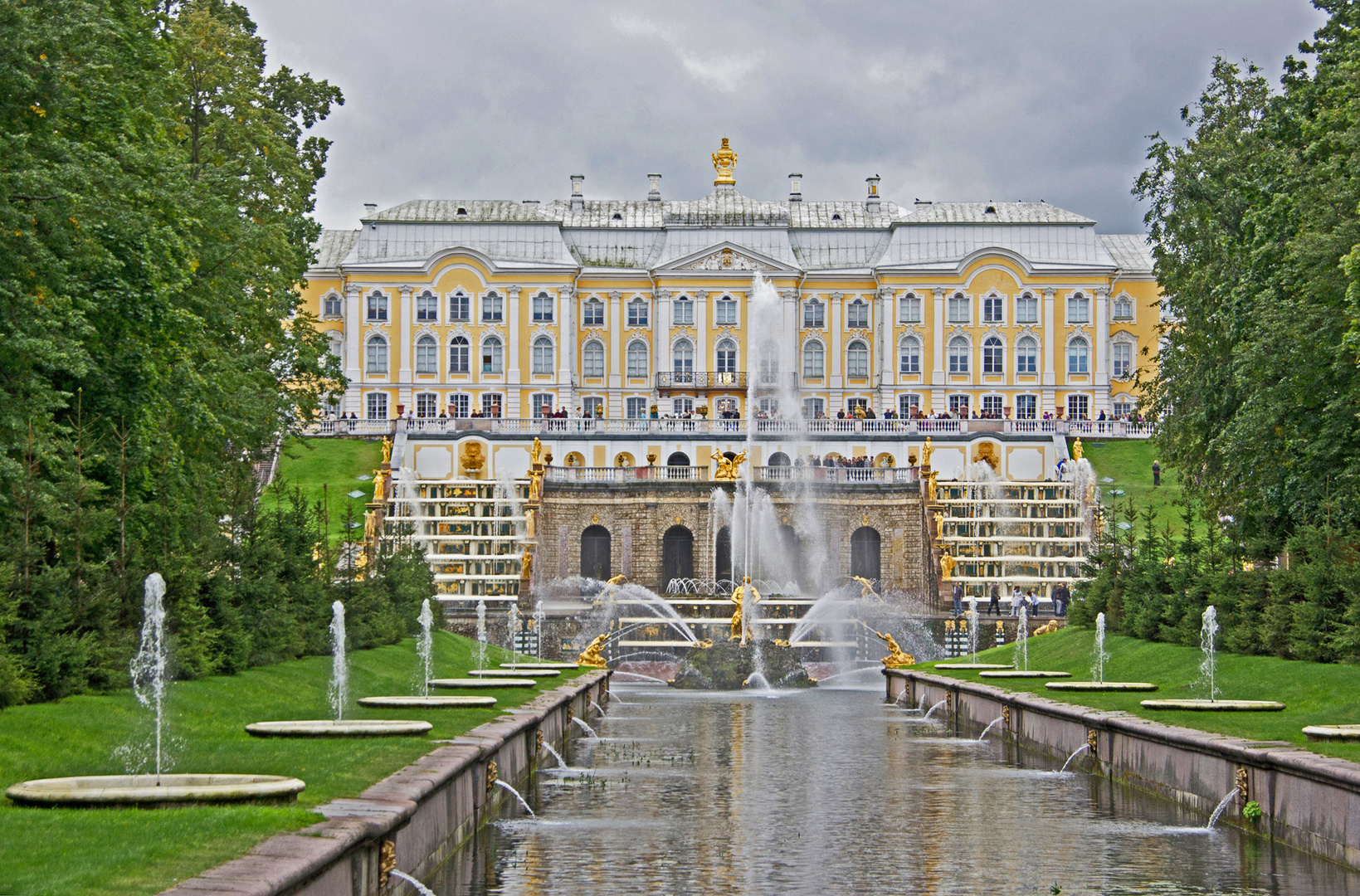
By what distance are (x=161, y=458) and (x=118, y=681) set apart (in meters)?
8.40

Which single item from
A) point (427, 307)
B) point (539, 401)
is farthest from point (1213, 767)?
point (427, 307)

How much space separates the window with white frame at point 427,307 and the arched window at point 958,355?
29316 mm

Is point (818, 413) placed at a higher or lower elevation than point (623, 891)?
higher

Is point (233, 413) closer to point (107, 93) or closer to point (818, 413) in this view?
point (107, 93)

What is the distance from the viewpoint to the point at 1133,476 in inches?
2783

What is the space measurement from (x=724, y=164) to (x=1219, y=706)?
82717 mm

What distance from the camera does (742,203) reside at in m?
97.0

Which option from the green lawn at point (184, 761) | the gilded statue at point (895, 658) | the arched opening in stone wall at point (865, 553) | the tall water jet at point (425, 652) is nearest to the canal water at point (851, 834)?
the green lawn at point (184, 761)

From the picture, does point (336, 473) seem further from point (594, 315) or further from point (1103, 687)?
point (1103, 687)

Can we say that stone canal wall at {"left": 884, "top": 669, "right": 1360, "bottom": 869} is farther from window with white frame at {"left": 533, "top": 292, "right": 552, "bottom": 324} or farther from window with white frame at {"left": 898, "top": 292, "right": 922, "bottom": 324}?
window with white frame at {"left": 533, "top": 292, "right": 552, "bottom": 324}

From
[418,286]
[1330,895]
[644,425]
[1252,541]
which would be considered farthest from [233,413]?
[418,286]

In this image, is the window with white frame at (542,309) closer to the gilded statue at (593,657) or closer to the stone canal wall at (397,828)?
the gilded statue at (593,657)

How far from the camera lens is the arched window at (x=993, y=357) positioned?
92.1 meters

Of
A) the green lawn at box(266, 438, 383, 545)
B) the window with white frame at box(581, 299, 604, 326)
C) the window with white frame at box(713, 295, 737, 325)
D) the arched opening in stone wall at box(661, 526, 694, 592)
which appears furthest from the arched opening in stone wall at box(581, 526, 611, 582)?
the window with white frame at box(581, 299, 604, 326)
